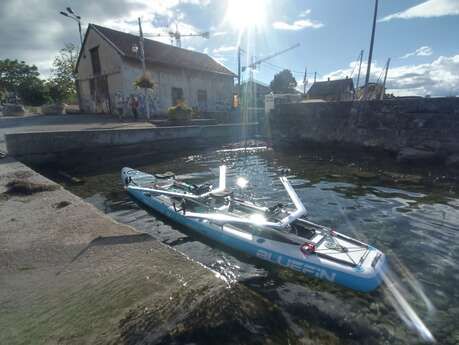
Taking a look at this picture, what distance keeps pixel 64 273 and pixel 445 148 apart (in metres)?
18.2

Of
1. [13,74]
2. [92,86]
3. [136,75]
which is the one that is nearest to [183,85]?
[136,75]

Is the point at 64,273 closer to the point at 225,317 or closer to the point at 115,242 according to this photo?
the point at 115,242

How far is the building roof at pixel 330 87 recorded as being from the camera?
44.5 meters

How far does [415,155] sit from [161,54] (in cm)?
2471

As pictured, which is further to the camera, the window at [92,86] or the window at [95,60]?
the window at [92,86]

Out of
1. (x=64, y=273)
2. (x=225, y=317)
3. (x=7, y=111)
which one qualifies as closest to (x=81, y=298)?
(x=64, y=273)

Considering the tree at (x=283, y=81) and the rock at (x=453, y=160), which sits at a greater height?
the tree at (x=283, y=81)

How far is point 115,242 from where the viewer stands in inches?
169

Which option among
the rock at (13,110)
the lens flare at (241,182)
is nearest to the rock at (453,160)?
the lens flare at (241,182)

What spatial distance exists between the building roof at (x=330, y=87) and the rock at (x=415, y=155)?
98.8 feet

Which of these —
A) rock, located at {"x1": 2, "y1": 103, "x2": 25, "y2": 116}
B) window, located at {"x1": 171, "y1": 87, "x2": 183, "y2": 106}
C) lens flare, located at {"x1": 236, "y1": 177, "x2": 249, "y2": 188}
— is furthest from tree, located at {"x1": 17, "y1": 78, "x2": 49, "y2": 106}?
lens flare, located at {"x1": 236, "y1": 177, "x2": 249, "y2": 188}

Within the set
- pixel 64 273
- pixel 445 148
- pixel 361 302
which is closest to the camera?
pixel 64 273

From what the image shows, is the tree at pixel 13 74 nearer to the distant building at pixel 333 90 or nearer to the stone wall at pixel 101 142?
the stone wall at pixel 101 142

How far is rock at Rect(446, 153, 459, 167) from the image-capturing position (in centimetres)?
1317
